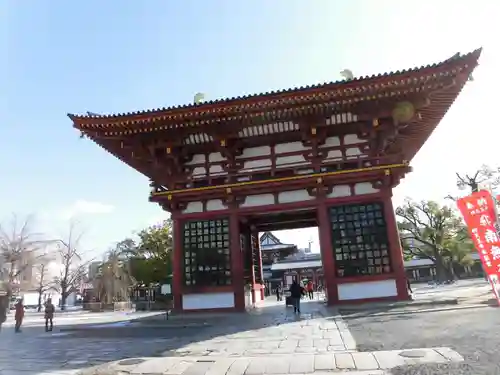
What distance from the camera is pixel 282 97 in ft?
40.1

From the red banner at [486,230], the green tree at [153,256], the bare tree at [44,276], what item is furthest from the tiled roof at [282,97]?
the bare tree at [44,276]

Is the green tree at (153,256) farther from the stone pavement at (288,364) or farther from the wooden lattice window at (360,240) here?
the stone pavement at (288,364)

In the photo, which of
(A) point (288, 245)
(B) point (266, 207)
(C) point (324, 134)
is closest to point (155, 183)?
(B) point (266, 207)

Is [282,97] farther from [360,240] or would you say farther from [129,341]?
[129,341]

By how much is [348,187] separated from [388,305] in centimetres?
433

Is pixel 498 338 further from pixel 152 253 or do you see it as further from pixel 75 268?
pixel 75 268

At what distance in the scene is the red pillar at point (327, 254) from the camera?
1320 cm

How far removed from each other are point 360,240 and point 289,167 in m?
3.74

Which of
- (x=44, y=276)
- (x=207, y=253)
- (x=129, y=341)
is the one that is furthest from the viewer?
(x=44, y=276)

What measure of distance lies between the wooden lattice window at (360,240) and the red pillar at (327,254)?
18 centimetres

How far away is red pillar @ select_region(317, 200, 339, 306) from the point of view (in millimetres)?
13203

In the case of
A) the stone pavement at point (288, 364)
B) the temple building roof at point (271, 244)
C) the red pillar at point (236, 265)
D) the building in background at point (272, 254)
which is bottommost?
the stone pavement at point (288, 364)

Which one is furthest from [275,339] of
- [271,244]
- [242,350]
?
[271,244]

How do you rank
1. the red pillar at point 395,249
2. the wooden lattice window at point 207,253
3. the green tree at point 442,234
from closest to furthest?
the red pillar at point 395,249 → the wooden lattice window at point 207,253 → the green tree at point 442,234
